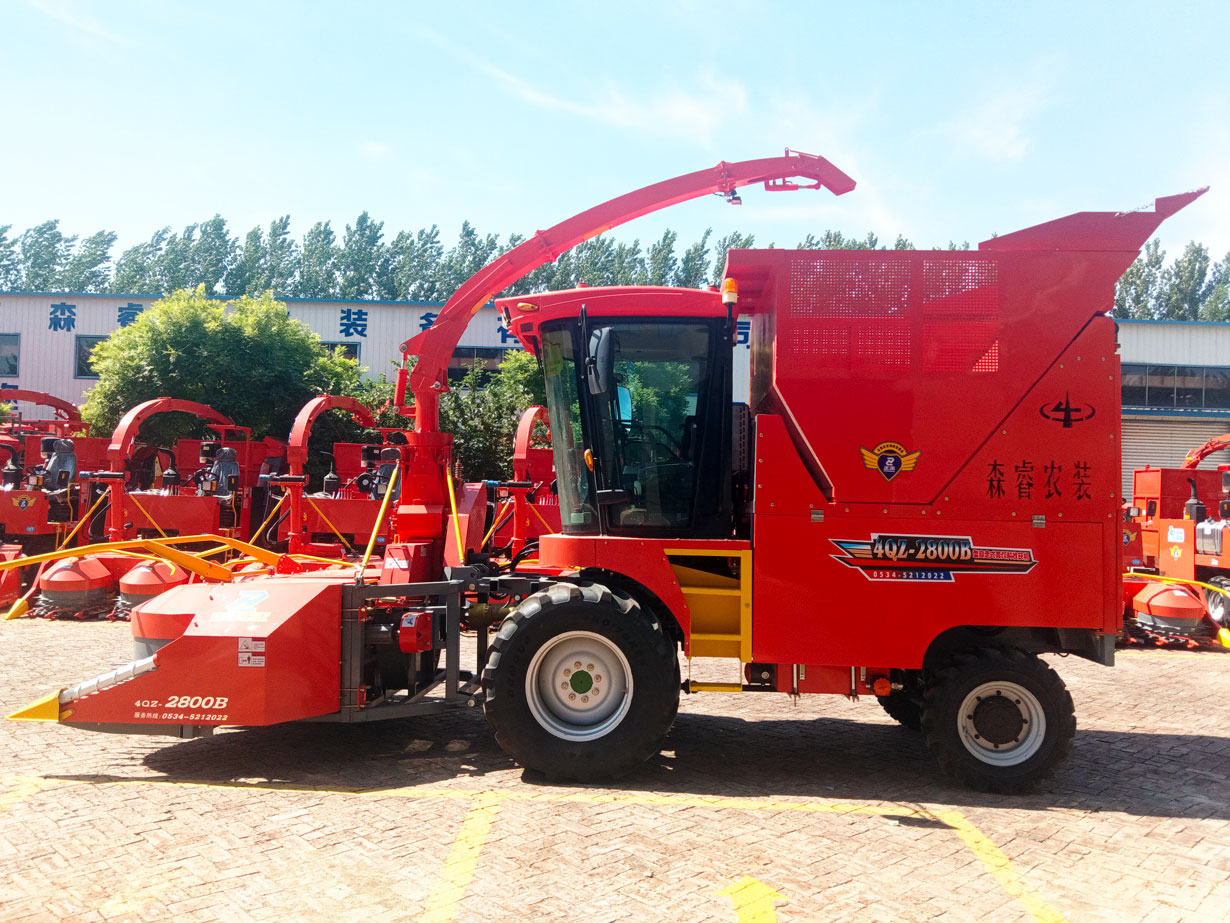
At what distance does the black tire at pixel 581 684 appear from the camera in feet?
17.2

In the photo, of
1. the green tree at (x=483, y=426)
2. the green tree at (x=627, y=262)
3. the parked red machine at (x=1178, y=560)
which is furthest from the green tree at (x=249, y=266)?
the parked red machine at (x=1178, y=560)

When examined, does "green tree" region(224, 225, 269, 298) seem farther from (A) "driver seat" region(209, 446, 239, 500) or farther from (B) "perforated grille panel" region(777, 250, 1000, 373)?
(B) "perforated grille panel" region(777, 250, 1000, 373)

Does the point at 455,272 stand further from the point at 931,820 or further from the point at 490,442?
the point at 931,820

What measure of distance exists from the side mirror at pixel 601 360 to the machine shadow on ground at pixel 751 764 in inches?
94.2

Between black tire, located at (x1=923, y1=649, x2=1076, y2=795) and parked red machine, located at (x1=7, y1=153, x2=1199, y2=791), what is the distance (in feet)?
0.04

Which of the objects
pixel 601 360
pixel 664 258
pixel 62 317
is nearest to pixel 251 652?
pixel 601 360

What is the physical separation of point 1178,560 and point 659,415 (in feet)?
36.9

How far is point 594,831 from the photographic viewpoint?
443 cm

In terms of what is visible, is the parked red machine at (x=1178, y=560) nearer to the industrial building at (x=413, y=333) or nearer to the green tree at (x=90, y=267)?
the industrial building at (x=413, y=333)

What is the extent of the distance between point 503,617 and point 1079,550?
3.77 meters

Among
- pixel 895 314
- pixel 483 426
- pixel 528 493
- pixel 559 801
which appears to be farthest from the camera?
pixel 483 426

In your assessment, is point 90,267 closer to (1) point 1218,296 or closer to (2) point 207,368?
(2) point 207,368

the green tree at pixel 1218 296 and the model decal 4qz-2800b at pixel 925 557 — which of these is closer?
the model decal 4qz-2800b at pixel 925 557

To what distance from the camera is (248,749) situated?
228 inches
